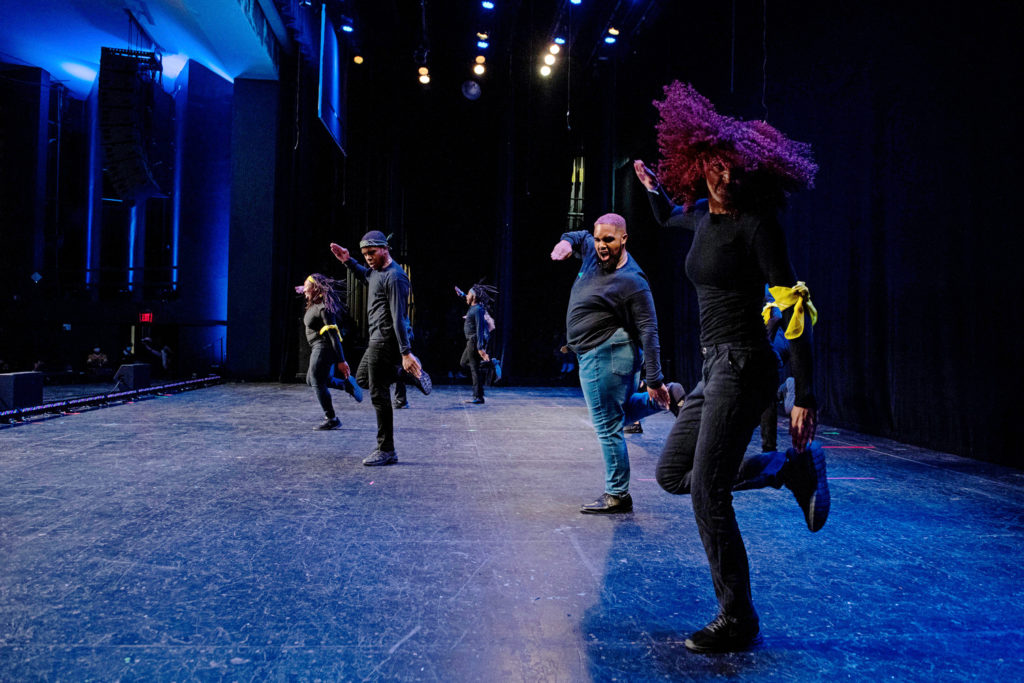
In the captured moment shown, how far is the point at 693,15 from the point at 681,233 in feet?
13.2

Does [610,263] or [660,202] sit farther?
[610,263]

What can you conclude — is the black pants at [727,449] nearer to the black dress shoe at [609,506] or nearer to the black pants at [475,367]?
the black dress shoe at [609,506]

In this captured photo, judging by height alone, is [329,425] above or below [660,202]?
below

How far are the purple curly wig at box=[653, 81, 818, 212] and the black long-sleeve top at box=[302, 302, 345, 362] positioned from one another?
5.15 meters

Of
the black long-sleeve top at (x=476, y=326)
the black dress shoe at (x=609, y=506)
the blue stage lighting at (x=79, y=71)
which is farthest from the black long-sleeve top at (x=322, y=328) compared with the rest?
the blue stage lighting at (x=79, y=71)

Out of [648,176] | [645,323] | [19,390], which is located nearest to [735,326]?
[648,176]

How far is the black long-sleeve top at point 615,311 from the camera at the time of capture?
3537 millimetres

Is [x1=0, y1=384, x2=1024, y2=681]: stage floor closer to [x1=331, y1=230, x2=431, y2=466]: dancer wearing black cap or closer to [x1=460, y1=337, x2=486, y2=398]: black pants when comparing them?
[x1=331, y1=230, x2=431, y2=466]: dancer wearing black cap

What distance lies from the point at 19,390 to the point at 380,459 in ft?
17.7

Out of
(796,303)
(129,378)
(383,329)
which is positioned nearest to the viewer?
(796,303)

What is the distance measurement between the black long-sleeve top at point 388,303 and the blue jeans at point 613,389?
5.64ft

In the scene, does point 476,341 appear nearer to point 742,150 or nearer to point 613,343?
point 613,343

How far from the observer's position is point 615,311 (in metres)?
3.57

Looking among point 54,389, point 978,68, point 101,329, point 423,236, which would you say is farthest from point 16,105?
point 978,68
